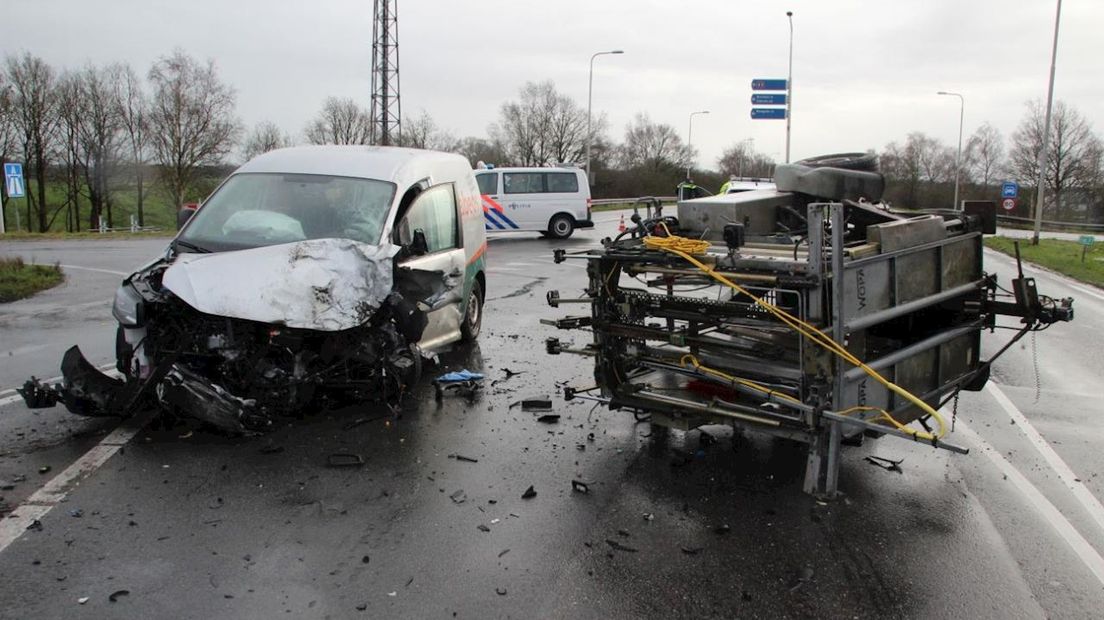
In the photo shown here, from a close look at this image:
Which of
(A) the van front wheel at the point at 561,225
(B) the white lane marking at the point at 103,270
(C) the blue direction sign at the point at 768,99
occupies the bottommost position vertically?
(B) the white lane marking at the point at 103,270

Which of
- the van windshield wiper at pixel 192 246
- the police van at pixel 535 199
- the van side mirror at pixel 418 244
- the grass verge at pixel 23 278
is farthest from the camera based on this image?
the police van at pixel 535 199

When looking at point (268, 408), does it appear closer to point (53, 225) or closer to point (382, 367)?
point (382, 367)

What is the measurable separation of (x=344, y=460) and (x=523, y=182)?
835 inches

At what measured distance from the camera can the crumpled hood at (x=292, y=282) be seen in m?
5.21

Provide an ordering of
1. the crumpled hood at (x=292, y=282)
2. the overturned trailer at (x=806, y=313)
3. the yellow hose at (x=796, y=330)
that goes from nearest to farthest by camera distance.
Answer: the yellow hose at (x=796, y=330)
the overturned trailer at (x=806, y=313)
the crumpled hood at (x=292, y=282)

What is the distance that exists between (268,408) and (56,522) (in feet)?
4.71

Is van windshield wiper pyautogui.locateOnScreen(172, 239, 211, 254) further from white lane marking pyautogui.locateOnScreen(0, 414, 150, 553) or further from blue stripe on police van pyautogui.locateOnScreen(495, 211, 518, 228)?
blue stripe on police van pyautogui.locateOnScreen(495, 211, 518, 228)

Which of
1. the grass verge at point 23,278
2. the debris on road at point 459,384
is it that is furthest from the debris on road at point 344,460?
the grass verge at point 23,278

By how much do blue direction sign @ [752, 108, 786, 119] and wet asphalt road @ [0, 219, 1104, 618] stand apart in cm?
2960

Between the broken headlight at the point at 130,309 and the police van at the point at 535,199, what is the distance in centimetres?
1985

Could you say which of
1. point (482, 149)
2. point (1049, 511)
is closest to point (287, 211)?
point (1049, 511)

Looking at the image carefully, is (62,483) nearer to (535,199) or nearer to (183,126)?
(535,199)

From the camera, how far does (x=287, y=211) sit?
672 centimetres

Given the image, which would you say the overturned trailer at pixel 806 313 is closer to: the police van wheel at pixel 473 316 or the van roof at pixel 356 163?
the van roof at pixel 356 163
